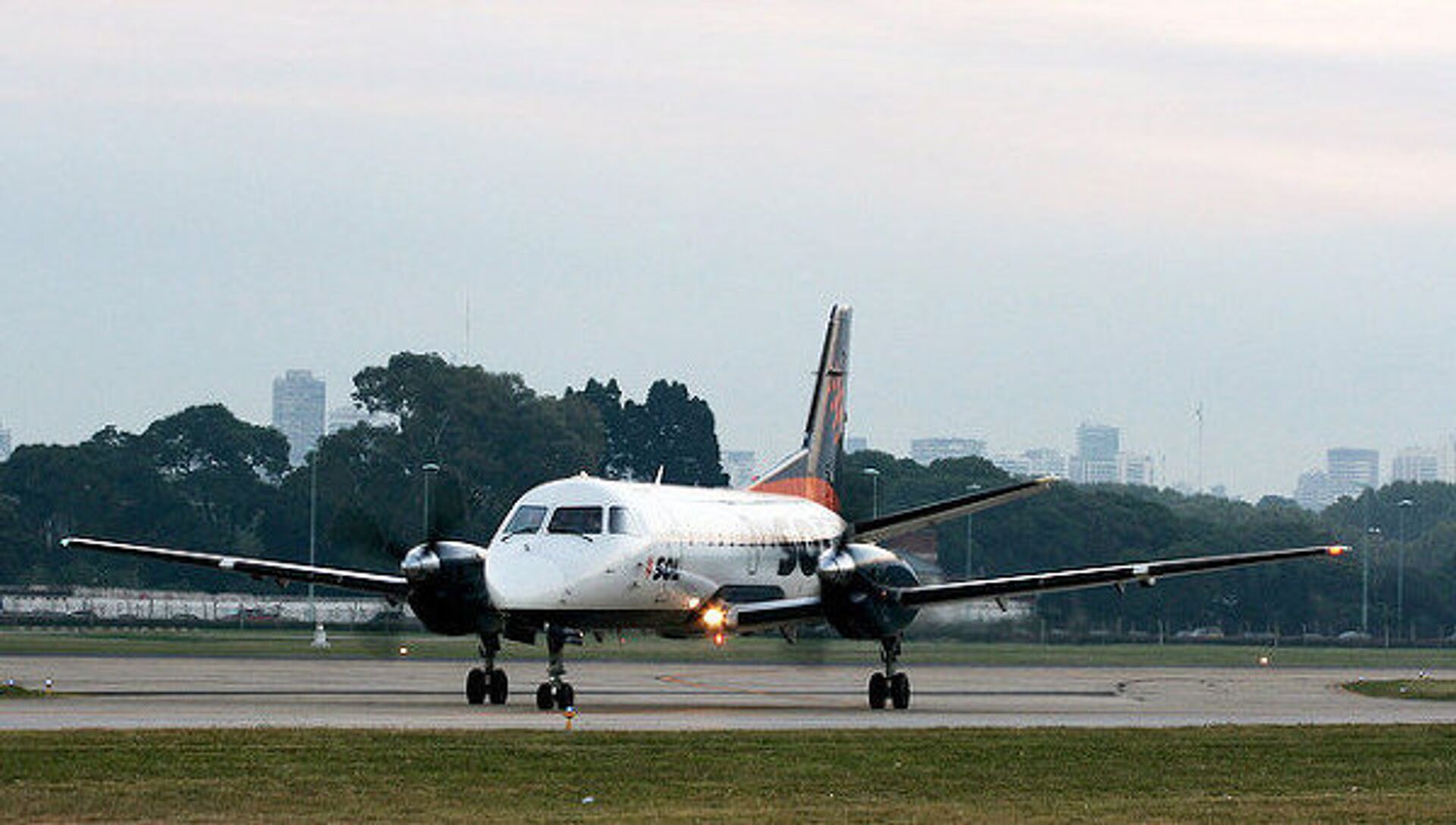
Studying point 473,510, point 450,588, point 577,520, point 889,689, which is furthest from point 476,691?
point 473,510

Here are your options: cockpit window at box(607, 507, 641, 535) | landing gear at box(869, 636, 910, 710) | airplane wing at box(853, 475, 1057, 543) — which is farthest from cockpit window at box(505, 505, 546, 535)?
airplane wing at box(853, 475, 1057, 543)

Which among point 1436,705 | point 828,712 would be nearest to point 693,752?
point 828,712

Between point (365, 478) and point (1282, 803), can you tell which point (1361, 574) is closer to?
point (365, 478)

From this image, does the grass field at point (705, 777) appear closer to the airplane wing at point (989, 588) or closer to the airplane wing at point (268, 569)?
the airplane wing at point (989, 588)

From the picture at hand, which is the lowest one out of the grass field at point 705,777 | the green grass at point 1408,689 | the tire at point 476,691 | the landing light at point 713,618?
the green grass at point 1408,689

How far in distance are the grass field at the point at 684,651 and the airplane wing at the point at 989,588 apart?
8734mm

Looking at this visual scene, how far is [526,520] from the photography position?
4106 cm

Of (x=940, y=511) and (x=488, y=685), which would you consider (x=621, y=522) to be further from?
(x=940, y=511)

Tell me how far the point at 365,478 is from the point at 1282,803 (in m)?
114

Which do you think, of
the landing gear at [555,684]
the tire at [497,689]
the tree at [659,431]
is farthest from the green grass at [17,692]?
the tree at [659,431]

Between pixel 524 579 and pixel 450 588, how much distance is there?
2192mm

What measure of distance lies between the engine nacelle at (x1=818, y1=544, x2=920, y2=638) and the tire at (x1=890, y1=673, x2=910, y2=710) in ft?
3.36

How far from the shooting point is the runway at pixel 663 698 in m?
36.6

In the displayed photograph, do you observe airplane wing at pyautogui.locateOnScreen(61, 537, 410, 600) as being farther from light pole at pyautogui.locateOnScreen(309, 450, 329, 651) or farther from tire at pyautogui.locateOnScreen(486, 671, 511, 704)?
tire at pyautogui.locateOnScreen(486, 671, 511, 704)
